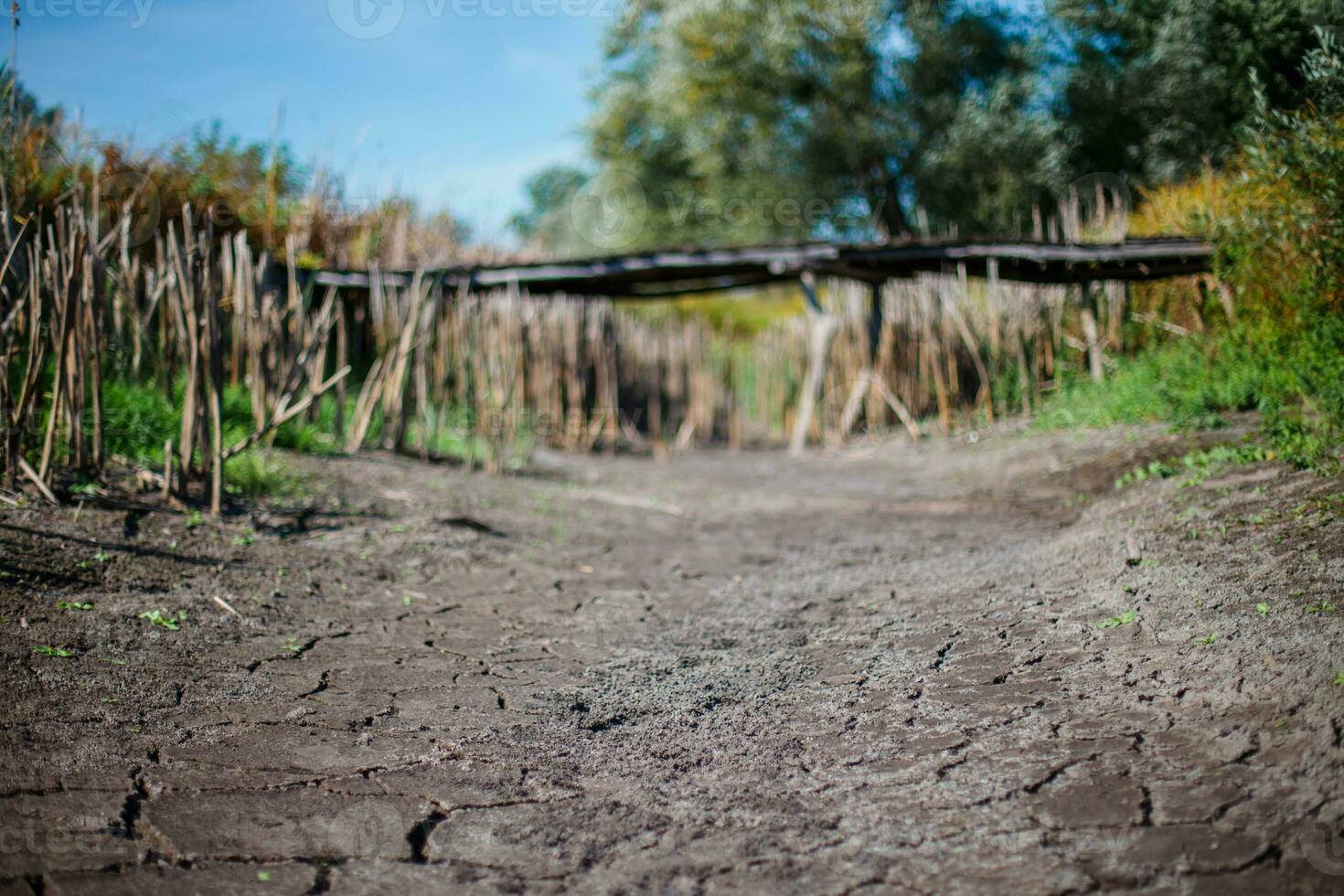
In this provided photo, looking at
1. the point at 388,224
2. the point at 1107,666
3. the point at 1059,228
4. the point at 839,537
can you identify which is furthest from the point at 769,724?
the point at 1059,228

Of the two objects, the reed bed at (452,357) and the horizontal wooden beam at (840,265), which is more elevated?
the horizontal wooden beam at (840,265)

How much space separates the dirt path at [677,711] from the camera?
5.69 feet

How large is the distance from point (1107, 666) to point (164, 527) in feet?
11.8

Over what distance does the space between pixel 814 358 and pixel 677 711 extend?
757cm

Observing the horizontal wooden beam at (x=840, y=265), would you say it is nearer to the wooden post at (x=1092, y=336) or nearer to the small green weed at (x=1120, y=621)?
the wooden post at (x=1092, y=336)

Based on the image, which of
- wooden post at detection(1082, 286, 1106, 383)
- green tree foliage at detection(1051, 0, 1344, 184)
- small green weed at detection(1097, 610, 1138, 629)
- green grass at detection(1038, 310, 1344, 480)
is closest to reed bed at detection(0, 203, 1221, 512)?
wooden post at detection(1082, 286, 1106, 383)

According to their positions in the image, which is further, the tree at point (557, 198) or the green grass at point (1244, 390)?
the tree at point (557, 198)

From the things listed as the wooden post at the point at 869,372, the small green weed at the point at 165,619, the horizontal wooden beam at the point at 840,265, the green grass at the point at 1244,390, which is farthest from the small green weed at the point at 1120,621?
the wooden post at the point at 869,372

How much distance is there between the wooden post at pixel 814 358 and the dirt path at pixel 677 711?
5.19 m

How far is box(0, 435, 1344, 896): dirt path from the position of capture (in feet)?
5.69

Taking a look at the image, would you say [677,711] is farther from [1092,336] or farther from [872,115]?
[872,115]

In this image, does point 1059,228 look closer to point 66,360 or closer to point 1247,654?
point 1247,654

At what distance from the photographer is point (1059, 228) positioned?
457 inches

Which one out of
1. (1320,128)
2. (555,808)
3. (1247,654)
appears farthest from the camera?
(1320,128)
